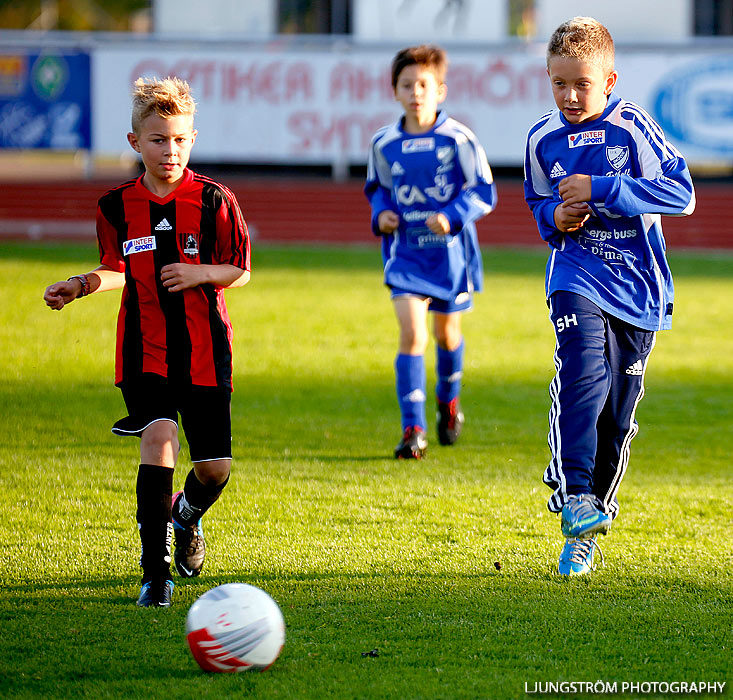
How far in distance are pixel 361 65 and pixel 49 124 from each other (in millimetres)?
5682

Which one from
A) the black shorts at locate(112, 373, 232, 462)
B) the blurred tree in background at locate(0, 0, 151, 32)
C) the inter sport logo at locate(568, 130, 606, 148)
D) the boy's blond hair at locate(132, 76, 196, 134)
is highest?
the blurred tree in background at locate(0, 0, 151, 32)

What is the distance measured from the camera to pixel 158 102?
378 cm

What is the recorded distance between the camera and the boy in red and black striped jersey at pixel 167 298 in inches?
149

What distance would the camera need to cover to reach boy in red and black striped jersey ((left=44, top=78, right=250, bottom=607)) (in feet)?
12.4

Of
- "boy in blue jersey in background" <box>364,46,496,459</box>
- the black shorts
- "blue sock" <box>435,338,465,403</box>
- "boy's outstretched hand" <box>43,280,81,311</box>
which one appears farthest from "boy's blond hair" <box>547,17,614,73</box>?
"blue sock" <box>435,338,465,403</box>

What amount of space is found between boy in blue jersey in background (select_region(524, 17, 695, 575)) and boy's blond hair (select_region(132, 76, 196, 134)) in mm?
1315

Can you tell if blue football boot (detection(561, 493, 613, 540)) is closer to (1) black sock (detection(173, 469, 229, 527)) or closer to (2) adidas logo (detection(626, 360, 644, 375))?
(2) adidas logo (detection(626, 360, 644, 375))

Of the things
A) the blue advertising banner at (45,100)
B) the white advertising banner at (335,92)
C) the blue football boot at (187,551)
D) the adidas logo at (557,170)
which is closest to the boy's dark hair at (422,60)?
the adidas logo at (557,170)

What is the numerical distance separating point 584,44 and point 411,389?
275 cm

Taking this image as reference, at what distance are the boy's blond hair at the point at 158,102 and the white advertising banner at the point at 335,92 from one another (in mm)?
16481

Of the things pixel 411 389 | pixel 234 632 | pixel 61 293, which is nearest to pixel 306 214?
pixel 411 389

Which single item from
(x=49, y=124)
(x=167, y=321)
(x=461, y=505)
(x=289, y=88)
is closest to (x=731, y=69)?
(x=289, y=88)

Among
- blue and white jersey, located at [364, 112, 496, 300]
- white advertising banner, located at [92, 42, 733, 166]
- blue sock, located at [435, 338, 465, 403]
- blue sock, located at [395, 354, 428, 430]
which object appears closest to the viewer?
blue sock, located at [395, 354, 428, 430]

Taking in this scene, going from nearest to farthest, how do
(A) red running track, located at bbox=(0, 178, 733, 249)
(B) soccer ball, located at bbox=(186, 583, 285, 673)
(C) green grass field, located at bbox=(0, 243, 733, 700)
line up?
(B) soccer ball, located at bbox=(186, 583, 285, 673) → (C) green grass field, located at bbox=(0, 243, 733, 700) → (A) red running track, located at bbox=(0, 178, 733, 249)
